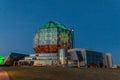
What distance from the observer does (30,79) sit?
3041 centimetres

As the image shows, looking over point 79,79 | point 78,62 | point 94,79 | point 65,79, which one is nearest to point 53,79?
point 65,79

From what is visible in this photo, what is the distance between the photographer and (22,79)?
98.4ft

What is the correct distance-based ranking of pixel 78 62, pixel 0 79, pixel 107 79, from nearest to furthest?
pixel 0 79
pixel 107 79
pixel 78 62

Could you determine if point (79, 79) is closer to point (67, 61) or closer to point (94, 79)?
point (94, 79)

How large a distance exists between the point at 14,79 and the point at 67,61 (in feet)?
560

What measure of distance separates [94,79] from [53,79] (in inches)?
292

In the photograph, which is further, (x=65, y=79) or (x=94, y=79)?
(x=94, y=79)

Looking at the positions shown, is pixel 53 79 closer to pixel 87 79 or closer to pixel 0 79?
pixel 87 79

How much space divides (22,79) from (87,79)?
35.0 feet

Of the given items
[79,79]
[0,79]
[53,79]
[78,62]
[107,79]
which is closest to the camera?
[0,79]

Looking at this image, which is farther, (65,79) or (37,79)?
(65,79)

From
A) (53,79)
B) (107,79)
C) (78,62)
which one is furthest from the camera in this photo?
(78,62)

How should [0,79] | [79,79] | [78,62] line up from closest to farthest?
[0,79] < [79,79] < [78,62]

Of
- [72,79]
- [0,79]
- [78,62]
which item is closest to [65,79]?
[72,79]
